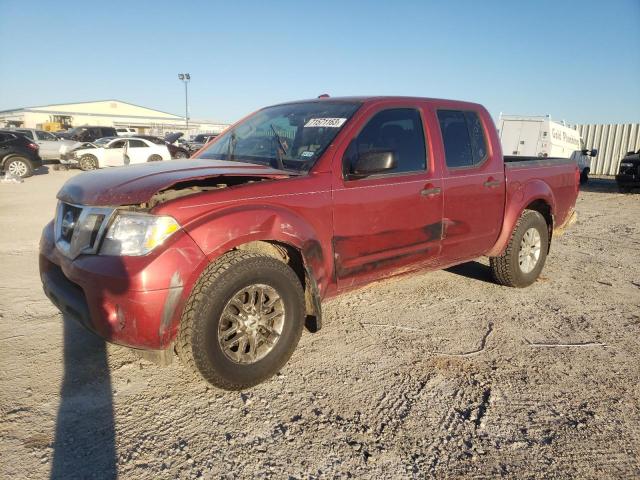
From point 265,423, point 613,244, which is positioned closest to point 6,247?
point 265,423

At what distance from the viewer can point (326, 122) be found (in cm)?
338

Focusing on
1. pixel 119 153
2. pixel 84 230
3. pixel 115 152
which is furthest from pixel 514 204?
pixel 115 152

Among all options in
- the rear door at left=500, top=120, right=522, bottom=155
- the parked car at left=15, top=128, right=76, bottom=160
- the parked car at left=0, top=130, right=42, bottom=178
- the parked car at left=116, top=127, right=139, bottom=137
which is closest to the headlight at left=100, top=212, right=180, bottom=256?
the rear door at left=500, top=120, right=522, bottom=155

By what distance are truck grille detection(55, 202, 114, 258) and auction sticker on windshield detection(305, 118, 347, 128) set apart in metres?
1.62

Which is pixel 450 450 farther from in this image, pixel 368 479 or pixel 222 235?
pixel 222 235

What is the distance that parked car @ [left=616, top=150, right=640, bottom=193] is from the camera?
46.1ft

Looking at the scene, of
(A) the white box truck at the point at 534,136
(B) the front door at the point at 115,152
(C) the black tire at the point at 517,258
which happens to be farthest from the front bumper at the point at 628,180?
(B) the front door at the point at 115,152

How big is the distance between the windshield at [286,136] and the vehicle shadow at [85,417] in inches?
70.9

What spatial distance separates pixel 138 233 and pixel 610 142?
25.5m

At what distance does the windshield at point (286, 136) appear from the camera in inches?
129

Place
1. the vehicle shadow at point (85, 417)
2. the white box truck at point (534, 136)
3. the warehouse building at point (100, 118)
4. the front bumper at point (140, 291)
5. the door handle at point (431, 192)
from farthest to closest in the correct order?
the warehouse building at point (100, 118) < the white box truck at point (534, 136) < the door handle at point (431, 192) < the front bumper at point (140, 291) < the vehicle shadow at point (85, 417)

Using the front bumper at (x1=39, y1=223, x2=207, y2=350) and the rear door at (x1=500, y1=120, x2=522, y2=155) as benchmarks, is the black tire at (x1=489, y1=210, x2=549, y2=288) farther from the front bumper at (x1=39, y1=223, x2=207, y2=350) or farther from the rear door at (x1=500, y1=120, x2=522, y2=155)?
the rear door at (x1=500, y1=120, x2=522, y2=155)

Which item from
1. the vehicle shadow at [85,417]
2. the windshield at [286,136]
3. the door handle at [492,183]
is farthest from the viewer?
the door handle at [492,183]

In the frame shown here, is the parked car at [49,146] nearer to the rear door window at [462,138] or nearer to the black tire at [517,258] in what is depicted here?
the rear door window at [462,138]
